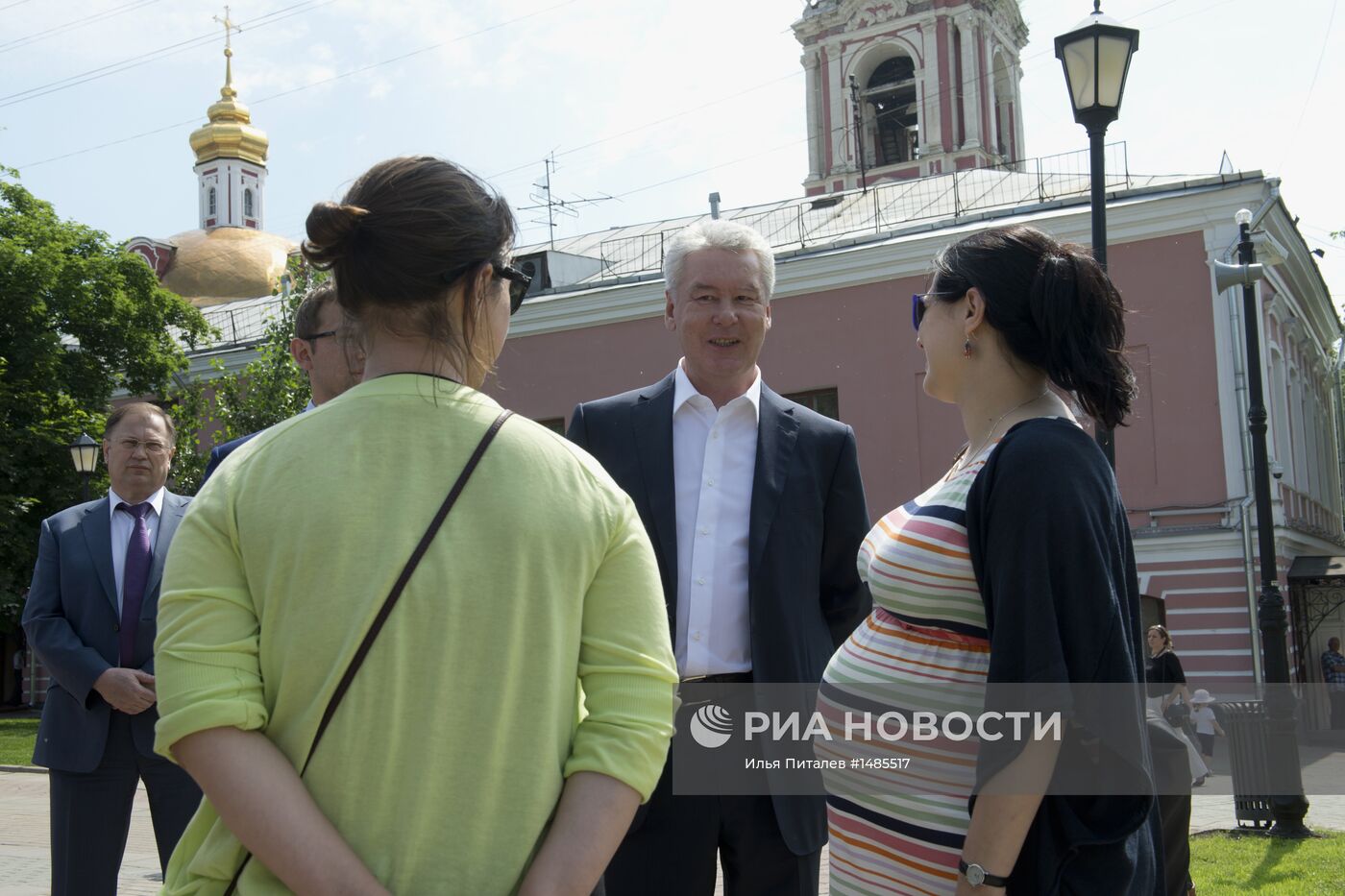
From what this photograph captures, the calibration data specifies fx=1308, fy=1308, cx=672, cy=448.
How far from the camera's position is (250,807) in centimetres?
158

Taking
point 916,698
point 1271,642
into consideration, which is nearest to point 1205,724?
point 1271,642

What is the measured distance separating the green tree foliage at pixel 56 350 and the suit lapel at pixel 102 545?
2417 centimetres

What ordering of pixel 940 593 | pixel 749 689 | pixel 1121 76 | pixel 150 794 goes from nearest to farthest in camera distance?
pixel 940 593, pixel 749 689, pixel 150 794, pixel 1121 76

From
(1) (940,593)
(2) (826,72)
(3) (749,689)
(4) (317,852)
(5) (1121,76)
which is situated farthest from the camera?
(2) (826,72)

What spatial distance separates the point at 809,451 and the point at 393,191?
190 centimetres

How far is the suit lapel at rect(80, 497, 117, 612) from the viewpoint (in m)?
4.77

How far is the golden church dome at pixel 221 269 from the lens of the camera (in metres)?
47.2

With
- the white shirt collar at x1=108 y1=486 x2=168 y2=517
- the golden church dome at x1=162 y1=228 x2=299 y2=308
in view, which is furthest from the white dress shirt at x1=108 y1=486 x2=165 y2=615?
the golden church dome at x1=162 y1=228 x2=299 y2=308

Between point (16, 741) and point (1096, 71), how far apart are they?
1754cm

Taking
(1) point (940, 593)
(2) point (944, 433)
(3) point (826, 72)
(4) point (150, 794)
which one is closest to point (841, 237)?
(2) point (944, 433)

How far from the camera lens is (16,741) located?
18.7 meters

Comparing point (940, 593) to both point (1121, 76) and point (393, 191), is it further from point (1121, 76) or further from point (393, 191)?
point (1121, 76)

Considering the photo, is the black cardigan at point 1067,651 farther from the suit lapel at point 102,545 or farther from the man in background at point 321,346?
the suit lapel at point 102,545

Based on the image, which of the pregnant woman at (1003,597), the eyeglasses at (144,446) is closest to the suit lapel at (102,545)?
the eyeglasses at (144,446)
